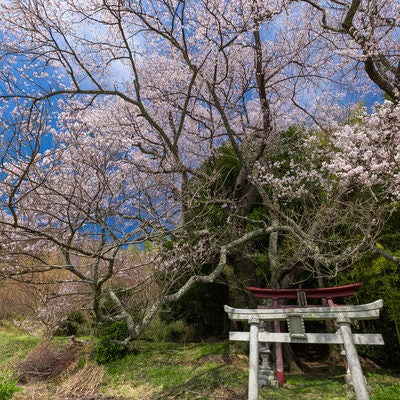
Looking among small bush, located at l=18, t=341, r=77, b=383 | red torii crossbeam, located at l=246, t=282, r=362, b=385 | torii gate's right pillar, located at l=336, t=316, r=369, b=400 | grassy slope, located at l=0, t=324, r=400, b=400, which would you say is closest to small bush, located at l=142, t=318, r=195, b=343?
grassy slope, located at l=0, t=324, r=400, b=400

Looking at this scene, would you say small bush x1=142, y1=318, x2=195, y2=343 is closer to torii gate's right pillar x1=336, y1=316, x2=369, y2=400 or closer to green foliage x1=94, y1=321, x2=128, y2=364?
green foliage x1=94, y1=321, x2=128, y2=364

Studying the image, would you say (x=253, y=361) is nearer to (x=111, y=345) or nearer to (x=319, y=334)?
(x=319, y=334)

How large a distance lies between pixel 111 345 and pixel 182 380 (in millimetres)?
2171

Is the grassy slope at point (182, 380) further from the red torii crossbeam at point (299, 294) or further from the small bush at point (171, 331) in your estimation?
the small bush at point (171, 331)

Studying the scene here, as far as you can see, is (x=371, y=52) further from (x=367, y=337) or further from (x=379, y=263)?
(x=367, y=337)

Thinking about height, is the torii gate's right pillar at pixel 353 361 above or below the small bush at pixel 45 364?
above

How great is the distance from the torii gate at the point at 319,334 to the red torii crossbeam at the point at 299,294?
5.48ft

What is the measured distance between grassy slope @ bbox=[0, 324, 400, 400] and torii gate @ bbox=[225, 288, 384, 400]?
4.25 ft

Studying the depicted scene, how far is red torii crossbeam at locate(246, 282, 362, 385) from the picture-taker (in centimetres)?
593

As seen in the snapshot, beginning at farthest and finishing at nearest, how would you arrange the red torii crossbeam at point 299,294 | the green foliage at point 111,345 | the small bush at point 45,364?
the green foliage at point 111,345 < the small bush at point 45,364 < the red torii crossbeam at point 299,294

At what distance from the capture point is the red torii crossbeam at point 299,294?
593cm

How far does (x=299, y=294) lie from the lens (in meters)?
6.22

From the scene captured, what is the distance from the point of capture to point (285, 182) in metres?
8.23

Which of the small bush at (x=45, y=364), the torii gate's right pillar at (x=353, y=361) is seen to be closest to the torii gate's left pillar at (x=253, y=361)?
the torii gate's right pillar at (x=353, y=361)
